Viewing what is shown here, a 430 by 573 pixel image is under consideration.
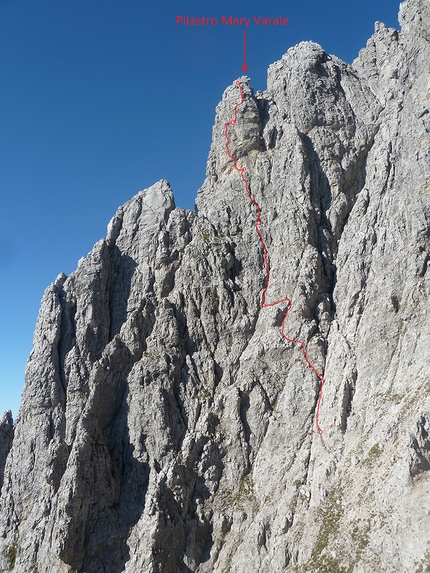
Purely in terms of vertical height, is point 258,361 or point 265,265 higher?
point 265,265

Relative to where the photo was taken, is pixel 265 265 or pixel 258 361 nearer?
pixel 258 361

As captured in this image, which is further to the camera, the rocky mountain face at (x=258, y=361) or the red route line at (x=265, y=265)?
the red route line at (x=265, y=265)

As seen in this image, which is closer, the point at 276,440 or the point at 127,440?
the point at 276,440

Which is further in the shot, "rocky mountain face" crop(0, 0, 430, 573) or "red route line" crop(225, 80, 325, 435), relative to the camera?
"red route line" crop(225, 80, 325, 435)

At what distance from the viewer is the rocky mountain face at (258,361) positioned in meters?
48.7

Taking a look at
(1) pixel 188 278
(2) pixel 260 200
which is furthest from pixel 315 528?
(2) pixel 260 200

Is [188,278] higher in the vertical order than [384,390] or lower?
higher

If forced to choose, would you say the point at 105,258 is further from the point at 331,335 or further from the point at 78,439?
the point at 331,335

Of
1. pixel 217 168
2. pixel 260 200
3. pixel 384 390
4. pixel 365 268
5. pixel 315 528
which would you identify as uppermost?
pixel 217 168

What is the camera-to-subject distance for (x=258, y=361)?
6303 cm

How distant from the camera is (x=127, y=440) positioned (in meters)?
63.2

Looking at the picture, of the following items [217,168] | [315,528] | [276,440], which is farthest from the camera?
[217,168]

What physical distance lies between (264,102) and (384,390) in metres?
57.2

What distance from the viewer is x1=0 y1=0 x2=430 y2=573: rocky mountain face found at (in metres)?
48.7
